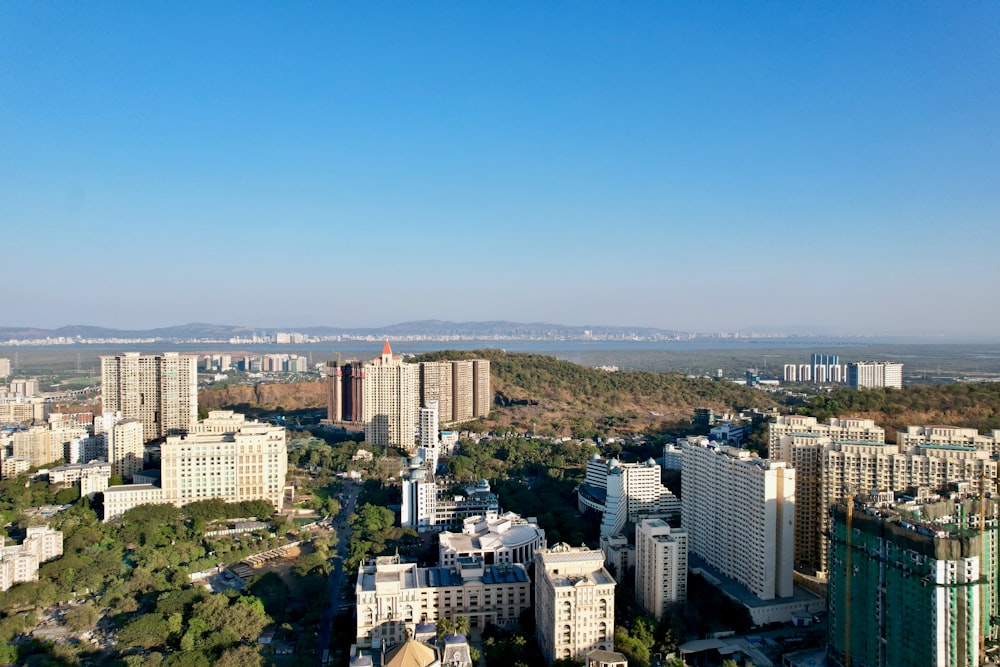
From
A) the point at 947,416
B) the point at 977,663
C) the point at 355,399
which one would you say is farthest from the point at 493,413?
the point at 977,663

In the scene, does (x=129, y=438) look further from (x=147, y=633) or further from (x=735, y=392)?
(x=735, y=392)

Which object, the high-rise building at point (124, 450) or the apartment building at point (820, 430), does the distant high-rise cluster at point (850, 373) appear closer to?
the apartment building at point (820, 430)

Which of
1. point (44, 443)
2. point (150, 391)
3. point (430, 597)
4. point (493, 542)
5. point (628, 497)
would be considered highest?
point (150, 391)

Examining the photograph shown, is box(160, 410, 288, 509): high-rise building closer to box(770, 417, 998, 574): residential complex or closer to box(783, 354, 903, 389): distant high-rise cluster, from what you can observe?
box(770, 417, 998, 574): residential complex

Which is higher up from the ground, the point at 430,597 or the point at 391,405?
the point at 391,405

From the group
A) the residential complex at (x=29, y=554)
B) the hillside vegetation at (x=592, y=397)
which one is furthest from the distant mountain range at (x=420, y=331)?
the residential complex at (x=29, y=554)

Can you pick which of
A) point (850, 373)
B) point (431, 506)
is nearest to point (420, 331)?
point (850, 373)

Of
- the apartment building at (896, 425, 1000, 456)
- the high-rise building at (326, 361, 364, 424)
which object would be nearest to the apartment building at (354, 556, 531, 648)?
the apartment building at (896, 425, 1000, 456)

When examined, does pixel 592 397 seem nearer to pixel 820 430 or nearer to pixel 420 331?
pixel 820 430
